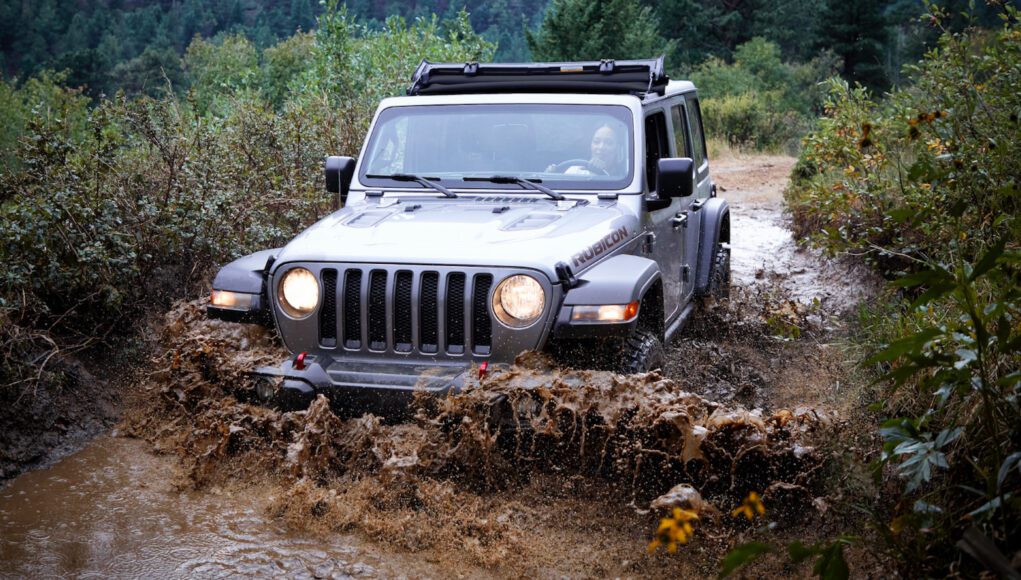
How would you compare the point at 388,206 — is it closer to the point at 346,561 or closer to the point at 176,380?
the point at 176,380

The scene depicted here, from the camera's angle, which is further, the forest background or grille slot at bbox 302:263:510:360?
grille slot at bbox 302:263:510:360

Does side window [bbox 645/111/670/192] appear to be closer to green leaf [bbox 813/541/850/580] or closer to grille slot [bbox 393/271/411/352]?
grille slot [bbox 393/271/411/352]

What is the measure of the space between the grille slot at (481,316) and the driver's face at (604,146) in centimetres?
152

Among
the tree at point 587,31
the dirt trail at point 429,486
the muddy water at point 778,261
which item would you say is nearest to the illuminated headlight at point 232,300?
the dirt trail at point 429,486

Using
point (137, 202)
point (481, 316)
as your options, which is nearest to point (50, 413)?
point (137, 202)

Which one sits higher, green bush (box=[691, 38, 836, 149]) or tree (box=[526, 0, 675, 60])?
tree (box=[526, 0, 675, 60])

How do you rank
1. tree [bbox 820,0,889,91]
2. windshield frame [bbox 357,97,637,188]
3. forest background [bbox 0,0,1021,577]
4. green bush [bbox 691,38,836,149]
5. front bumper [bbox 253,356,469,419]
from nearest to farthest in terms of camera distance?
forest background [bbox 0,0,1021,577], front bumper [bbox 253,356,469,419], windshield frame [bbox 357,97,637,188], green bush [bbox 691,38,836,149], tree [bbox 820,0,889,91]

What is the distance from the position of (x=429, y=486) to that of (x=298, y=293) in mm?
1154

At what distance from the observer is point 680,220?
21.2 feet

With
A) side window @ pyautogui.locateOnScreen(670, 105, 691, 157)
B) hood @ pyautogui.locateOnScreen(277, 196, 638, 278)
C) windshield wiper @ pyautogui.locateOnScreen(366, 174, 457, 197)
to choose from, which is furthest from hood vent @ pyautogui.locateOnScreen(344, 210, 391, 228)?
side window @ pyautogui.locateOnScreen(670, 105, 691, 157)

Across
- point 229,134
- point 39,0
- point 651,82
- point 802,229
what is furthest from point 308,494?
point 39,0

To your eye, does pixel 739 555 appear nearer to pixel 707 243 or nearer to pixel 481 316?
pixel 481 316

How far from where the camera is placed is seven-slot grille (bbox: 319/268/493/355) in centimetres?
458

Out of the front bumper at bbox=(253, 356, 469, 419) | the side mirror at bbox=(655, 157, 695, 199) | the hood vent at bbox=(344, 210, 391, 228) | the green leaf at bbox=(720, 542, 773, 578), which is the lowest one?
the front bumper at bbox=(253, 356, 469, 419)
